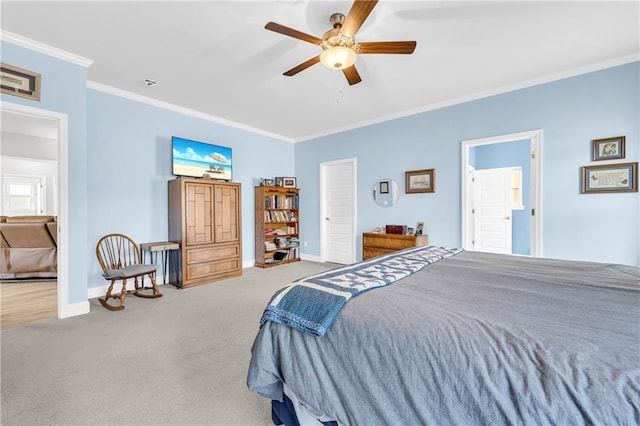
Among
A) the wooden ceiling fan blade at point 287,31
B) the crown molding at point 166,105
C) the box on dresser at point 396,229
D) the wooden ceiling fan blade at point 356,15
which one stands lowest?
the box on dresser at point 396,229

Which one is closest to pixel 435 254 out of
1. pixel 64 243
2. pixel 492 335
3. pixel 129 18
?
pixel 492 335

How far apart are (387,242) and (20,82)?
446 cm

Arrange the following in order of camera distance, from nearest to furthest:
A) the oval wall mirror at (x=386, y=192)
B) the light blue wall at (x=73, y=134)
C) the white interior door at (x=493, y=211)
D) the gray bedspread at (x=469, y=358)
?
the gray bedspread at (x=469, y=358) → the light blue wall at (x=73, y=134) → the oval wall mirror at (x=386, y=192) → the white interior door at (x=493, y=211)

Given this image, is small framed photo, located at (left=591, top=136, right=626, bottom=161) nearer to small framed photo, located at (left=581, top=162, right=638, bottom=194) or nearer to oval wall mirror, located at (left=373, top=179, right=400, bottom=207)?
small framed photo, located at (left=581, top=162, right=638, bottom=194)

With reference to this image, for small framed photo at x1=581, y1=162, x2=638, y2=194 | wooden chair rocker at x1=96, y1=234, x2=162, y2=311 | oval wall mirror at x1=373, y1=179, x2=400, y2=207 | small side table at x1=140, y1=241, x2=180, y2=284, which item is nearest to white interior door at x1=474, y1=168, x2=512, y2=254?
A: oval wall mirror at x1=373, y1=179, x2=400, y2=207

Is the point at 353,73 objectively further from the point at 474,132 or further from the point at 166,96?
the point at 166,96

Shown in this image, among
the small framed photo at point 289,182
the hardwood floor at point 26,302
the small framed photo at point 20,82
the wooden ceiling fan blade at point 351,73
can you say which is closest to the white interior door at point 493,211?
the wooden ceiling fan blade at point 351,73

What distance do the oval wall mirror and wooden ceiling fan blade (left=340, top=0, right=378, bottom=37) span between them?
287 cm

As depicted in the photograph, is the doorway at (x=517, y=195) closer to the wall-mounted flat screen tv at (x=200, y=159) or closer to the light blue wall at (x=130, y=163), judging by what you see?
the wall-mounted flat screen tv at (x=200, y=159)

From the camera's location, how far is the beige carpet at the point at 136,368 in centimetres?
146

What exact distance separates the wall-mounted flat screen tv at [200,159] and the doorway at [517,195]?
3.71 m

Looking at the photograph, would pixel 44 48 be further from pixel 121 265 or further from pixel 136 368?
pixel 136 368

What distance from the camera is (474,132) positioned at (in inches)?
148

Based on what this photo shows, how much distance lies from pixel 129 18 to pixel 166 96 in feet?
5.19
